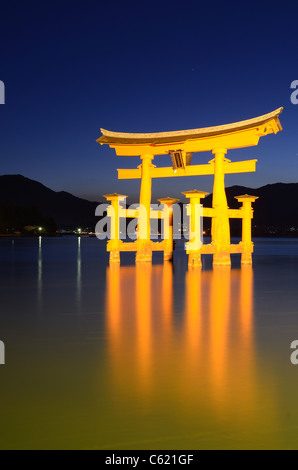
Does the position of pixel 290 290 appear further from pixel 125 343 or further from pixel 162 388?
pixel 162 388

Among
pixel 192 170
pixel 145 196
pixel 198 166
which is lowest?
pixel 145 196

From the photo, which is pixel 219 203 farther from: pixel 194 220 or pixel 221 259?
pixel 221 259

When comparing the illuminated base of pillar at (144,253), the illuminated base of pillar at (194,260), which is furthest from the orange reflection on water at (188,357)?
the illuminated base of pillar at (144,253)

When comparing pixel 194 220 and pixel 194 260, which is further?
pixel 194 260

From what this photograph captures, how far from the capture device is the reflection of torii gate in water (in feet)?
63.0

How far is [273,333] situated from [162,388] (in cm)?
335

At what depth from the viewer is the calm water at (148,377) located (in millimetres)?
3363

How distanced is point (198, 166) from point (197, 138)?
1.56 meters

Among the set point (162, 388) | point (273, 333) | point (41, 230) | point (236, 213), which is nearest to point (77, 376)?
point (162, 388)

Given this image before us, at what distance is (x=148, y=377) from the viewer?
4734 mm

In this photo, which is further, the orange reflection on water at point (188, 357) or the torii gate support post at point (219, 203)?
the torii gate support post at point (219, 203)

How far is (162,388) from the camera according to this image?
438 centimetres

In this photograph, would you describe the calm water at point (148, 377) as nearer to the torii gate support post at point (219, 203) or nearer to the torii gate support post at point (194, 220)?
the torii gate support post at point (194, 220)

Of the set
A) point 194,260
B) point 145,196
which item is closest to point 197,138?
point 145,196
